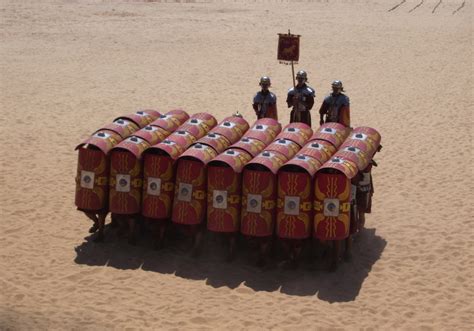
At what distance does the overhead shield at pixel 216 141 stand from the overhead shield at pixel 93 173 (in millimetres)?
1209

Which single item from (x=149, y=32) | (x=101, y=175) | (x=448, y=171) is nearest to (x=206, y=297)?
(x=101, y=175)

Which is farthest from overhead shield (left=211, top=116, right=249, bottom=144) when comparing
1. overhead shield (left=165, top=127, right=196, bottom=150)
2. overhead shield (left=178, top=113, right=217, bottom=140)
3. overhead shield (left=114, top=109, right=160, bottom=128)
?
overhead shield (left=114, top=109, right=160, bottom=128)

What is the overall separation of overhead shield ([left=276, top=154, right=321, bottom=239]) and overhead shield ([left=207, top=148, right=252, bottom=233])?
21.2 inches

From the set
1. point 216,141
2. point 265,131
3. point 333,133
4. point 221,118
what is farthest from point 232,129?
point 221,118

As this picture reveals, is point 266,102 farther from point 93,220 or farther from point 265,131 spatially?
point 93,220

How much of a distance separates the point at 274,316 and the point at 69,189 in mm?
5225

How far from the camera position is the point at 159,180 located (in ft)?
33.2

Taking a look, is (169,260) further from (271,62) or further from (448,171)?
(271,62)

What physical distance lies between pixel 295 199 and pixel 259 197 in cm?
44

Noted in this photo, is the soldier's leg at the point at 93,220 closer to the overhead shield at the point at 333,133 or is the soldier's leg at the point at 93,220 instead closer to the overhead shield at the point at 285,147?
the overhead shield at the point at 285,147

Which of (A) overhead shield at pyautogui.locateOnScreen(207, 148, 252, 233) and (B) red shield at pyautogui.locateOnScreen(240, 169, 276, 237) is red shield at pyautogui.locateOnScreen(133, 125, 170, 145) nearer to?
(A) overhead shield at pyautogui.locateOnScreen(207, 148, 252, 233)

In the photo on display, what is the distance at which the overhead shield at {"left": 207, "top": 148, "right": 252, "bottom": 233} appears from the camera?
976 cm

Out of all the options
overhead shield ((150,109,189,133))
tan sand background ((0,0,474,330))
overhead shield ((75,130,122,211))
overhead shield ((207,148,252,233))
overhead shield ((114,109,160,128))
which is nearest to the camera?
tan sand background ((0,0,474,330))

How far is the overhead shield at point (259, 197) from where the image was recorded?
9.64m
